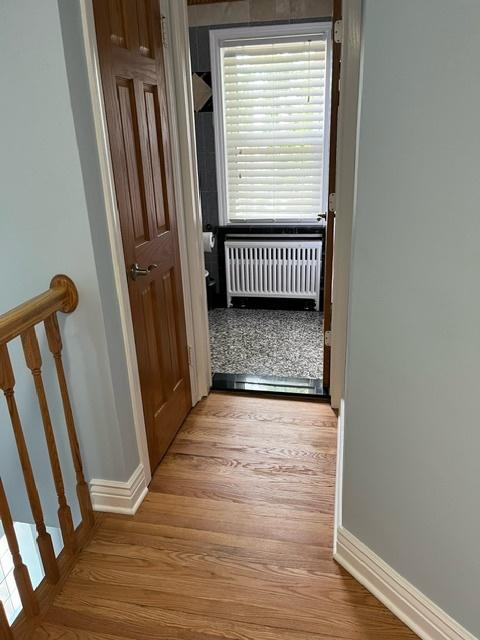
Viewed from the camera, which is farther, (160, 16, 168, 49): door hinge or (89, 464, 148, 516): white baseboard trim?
(160, 16, 168, 49): door hinge

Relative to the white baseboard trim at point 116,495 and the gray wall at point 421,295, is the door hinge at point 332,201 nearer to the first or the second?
the gray wall at point 421,295

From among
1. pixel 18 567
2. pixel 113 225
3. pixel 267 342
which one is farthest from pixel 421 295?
pixel 267 342

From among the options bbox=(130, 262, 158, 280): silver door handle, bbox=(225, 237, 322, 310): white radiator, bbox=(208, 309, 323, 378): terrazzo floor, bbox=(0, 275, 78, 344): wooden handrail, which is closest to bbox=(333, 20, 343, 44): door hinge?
bbox=(130, 262, 158, 280): silver door handle

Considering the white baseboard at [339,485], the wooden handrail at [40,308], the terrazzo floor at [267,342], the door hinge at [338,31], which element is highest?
the door hinge at [338,31]

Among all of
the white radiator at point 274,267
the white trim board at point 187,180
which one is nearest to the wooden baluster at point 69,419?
the white trim board at point 187,180

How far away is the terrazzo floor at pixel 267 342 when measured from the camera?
321 centimetres

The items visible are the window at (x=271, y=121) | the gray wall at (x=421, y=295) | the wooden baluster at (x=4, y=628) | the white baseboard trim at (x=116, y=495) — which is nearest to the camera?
the gray wall at (x=421, y=295)

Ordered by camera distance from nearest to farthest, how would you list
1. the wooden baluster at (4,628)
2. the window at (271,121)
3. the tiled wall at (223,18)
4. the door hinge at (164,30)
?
the wooden baluster at (4,628) < the door hinge at (164,30) < the tiled wall at (223,18) < the window at (271,121)

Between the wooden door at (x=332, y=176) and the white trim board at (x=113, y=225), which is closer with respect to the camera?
the white trim board at (x=113, y=225)

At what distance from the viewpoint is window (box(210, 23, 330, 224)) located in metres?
3.70

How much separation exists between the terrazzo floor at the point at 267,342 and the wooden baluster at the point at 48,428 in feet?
5.11

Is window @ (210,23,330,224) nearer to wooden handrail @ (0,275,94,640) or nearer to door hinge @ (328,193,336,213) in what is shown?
door hinge @ (328,193,336,213)

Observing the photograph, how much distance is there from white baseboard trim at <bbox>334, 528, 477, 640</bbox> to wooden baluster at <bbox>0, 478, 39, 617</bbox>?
40.9 inches

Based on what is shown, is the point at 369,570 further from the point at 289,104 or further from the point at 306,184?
the point at 289,104
